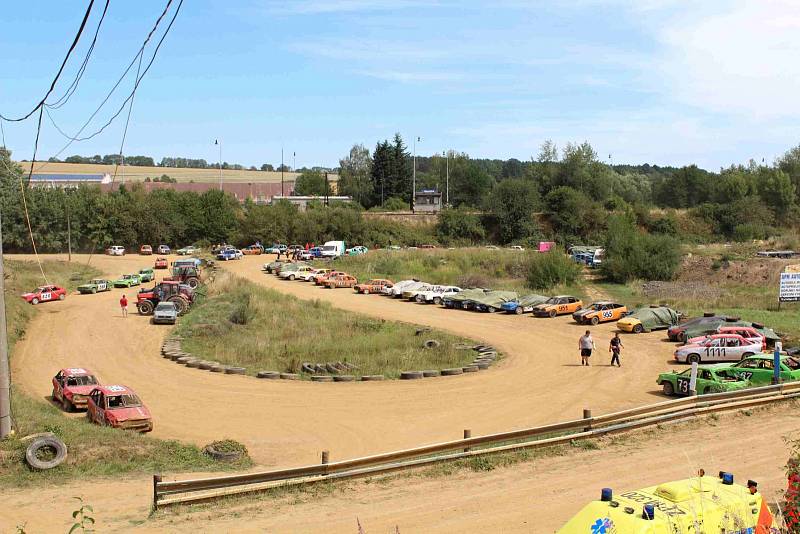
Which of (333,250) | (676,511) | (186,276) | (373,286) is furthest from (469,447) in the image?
(333,250)

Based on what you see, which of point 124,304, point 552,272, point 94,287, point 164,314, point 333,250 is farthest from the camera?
point 333,250

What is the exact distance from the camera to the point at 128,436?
59.7 feet

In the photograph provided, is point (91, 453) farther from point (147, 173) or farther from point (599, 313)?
point (147, 173)

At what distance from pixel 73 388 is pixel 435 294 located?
27270 millimetres

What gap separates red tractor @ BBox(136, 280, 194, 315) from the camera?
42.1 m

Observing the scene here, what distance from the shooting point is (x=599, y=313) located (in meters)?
38.2

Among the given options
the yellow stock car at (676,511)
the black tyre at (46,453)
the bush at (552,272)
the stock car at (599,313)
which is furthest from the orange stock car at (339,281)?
the yellow stock car at (676,511)

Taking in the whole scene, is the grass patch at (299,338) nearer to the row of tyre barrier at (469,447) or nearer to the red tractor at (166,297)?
the red tractor at (166,297)

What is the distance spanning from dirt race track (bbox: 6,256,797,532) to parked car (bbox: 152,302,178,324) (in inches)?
42.2

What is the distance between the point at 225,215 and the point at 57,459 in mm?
77332

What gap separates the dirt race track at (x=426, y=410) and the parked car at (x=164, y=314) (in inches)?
42.2

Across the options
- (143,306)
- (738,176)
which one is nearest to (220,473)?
(143,306)

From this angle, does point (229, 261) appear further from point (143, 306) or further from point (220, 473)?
point (220, 473)

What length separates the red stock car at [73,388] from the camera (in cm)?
2297
